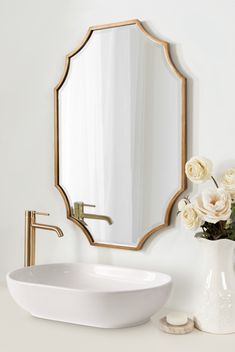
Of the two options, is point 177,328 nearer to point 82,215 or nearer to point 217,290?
point 217,290

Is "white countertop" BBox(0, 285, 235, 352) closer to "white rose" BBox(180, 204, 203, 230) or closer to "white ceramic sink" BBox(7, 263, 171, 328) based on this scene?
"white ceramic sink" BBox(7, 263, 171, 328)

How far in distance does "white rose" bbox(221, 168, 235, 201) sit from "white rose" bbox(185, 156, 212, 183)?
49 mm

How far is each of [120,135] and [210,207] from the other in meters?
0.54

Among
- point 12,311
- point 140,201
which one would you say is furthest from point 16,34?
point 12,311

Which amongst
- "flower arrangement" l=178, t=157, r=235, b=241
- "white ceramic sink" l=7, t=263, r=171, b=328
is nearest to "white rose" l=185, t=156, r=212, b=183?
"flower arrangement" l=178, t=157, r=235, b=241

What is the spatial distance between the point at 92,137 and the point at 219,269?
2.32 ft

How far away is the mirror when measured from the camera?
1846 mm

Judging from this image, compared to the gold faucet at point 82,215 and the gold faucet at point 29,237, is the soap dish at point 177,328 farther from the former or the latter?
the gold faucet at point 29,237

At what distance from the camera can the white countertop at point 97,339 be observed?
149 cm

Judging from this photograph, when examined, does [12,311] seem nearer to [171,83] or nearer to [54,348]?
[54,348]

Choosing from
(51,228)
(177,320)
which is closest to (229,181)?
(177,320)

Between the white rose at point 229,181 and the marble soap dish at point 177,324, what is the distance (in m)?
0.39

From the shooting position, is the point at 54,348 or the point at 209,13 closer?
the point at 54,348

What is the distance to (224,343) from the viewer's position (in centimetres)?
152
